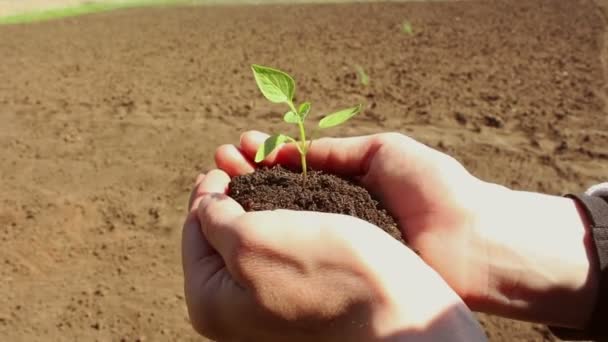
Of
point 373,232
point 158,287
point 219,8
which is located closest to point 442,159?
point 373,232

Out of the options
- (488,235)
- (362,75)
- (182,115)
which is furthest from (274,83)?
(362,75)

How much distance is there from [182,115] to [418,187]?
3.43 metres

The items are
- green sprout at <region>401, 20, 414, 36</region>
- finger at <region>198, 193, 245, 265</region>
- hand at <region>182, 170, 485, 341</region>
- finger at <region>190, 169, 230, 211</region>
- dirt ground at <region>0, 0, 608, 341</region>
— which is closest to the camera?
hand at <region>182, 170, 485, 341</region>

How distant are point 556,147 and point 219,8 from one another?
589 cm

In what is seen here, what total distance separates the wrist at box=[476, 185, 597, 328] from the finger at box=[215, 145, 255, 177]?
778 mm

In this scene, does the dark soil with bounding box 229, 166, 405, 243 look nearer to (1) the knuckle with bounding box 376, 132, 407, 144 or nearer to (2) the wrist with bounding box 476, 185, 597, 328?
(1) the knuckle with bounding box 376, 132, 407, 144

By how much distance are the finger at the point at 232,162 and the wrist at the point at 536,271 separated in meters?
0.78

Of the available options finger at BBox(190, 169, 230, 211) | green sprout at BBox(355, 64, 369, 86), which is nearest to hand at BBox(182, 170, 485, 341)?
finger at BBox(190, 169, 230, 211)

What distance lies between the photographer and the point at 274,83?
1.63m

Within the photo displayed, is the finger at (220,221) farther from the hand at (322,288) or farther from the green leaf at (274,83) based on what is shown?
the green leaf at (274,83)

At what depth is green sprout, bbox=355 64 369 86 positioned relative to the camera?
5.30 meters

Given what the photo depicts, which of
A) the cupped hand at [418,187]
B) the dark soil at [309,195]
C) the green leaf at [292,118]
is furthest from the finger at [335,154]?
the green leaf at [292,118]

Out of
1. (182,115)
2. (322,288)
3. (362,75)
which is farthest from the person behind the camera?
(362,75)

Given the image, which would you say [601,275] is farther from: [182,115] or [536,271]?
[182,115]
